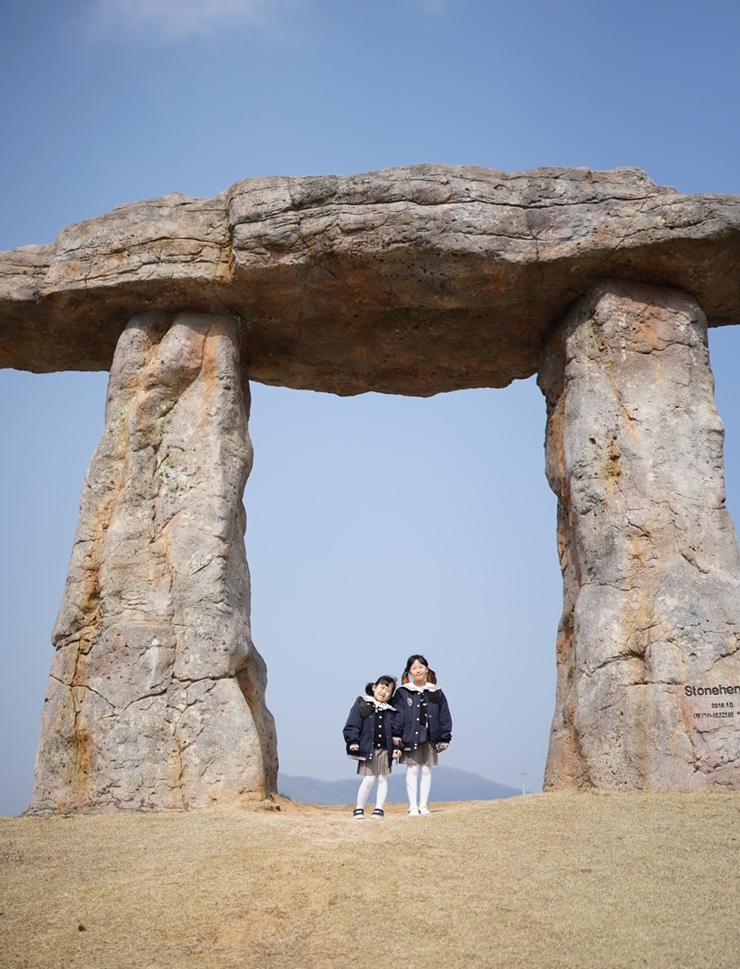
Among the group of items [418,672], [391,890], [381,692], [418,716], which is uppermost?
[418,672]

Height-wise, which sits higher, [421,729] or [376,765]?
[421,729]

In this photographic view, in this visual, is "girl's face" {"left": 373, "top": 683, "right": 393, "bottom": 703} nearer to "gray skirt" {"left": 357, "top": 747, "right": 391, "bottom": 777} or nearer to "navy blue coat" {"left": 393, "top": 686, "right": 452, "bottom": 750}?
"navy blue coat" {"left": 393, "top": 686, "right": 452, "bottom": 750}

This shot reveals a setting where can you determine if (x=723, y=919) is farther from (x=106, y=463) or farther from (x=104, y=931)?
(x=106, y=463)

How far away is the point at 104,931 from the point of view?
248 inches

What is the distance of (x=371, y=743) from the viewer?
9.74 meters

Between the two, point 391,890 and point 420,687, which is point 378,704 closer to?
point 420,687

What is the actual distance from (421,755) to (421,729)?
0.86 ft

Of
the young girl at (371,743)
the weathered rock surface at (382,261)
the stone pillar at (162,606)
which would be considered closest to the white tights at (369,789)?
the young girl at (371,743)

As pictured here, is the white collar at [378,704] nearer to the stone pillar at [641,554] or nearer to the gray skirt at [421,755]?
the gray skirt at [421,755]

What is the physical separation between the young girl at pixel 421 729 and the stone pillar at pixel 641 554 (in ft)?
4.07

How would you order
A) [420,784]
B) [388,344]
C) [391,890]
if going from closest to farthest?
1. [391,890]
2. [420,784]
3. [388,344]

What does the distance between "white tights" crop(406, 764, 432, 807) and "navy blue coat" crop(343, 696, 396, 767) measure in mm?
203

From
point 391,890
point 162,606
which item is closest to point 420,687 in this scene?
point 162,606

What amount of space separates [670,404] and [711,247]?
1572 millimetres
